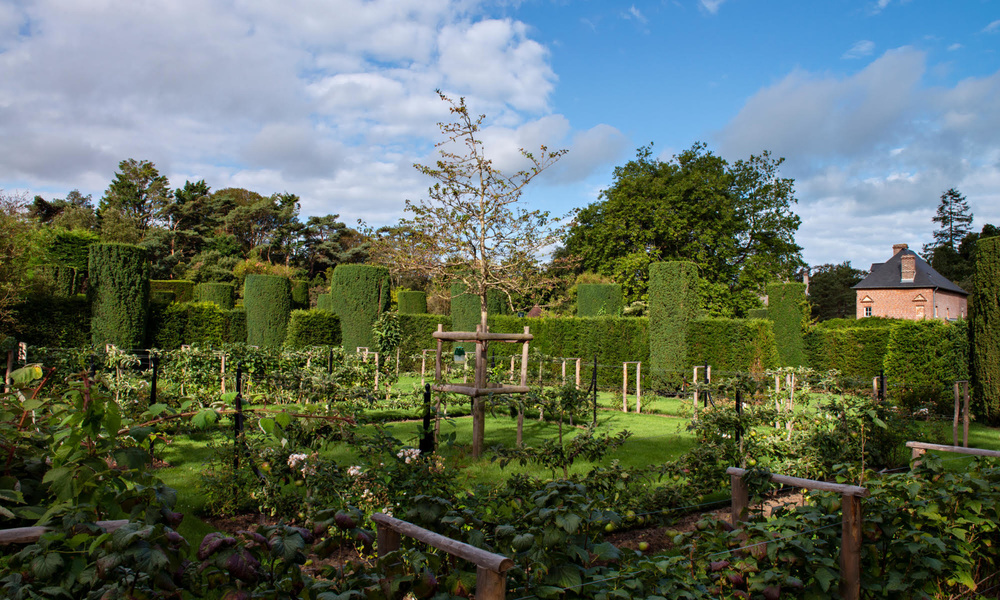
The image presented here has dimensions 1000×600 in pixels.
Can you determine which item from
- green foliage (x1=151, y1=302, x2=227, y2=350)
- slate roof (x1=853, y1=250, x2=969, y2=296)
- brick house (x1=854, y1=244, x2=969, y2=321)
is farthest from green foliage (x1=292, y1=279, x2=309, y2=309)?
slate roof (x1=853, y1=250, x2=969, y2=296)

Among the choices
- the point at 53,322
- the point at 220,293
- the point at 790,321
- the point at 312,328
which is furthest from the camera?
the point at 220,293

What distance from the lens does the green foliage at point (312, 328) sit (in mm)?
16688

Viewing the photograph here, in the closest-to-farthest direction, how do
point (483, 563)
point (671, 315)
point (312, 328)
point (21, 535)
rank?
point (21, 535), point (483, 563), point (671, 315), point (312, 328)

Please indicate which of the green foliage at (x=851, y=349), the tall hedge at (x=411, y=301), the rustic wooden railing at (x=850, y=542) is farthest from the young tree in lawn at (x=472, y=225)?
the tall hedge at (x=411, y=301)

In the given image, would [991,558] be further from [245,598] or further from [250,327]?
[250,327]

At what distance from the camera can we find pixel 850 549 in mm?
2738

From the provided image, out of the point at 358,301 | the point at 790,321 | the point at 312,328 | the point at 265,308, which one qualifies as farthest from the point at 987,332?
the point at 265,308

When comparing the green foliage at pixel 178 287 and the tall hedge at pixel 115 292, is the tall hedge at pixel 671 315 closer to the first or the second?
the tall hedge at pixel 115 292

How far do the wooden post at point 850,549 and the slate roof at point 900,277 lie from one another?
41905mm

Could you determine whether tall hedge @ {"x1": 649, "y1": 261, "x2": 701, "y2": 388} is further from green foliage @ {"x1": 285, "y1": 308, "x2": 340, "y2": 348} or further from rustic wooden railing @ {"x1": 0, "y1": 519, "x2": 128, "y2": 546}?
rustic wooden railing @ {"x1": 0, "y1": 519, "x2": 128, "y2": 546}

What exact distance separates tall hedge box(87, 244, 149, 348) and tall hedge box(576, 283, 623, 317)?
13287 millimetres

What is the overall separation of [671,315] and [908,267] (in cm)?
3154

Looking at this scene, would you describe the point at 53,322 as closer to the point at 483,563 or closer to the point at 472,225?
the point at 472,225

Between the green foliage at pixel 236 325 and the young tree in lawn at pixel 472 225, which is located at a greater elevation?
the young tree in lawn at pixel 472 225
